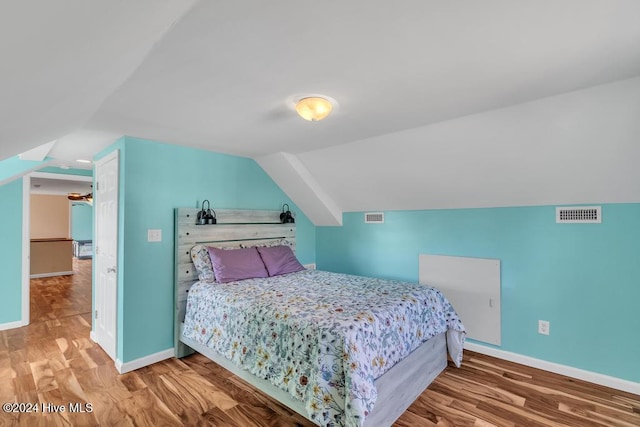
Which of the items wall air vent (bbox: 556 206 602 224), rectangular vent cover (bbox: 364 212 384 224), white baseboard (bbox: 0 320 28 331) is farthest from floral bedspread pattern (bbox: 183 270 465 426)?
white baseboard (bbox: 0 320 28 331)

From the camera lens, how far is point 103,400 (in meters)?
2.31

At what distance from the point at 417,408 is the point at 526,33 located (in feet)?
7.70

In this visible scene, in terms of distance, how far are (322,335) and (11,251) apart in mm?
4368

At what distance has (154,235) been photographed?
297cm

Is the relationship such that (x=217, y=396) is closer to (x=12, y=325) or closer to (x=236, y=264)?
(x=236, y=264)

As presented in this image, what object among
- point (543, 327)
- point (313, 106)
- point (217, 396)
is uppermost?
point (313, 106)

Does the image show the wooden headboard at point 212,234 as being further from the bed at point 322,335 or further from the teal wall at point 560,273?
the teal wall at point 560,273

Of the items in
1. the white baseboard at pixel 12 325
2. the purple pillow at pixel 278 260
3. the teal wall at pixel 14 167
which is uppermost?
the teal wall at pixel 14 167

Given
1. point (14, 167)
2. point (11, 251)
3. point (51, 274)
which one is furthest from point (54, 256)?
point (14, 167)

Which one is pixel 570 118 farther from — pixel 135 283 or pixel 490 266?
pixel 135 283

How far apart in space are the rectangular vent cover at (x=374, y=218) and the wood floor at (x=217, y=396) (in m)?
1.69

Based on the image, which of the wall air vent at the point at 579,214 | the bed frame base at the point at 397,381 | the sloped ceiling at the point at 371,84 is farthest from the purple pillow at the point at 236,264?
the wall air vent at the point at 579,214

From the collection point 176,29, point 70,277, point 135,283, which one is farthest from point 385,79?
point 70,277

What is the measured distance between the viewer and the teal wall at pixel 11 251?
3.81m
